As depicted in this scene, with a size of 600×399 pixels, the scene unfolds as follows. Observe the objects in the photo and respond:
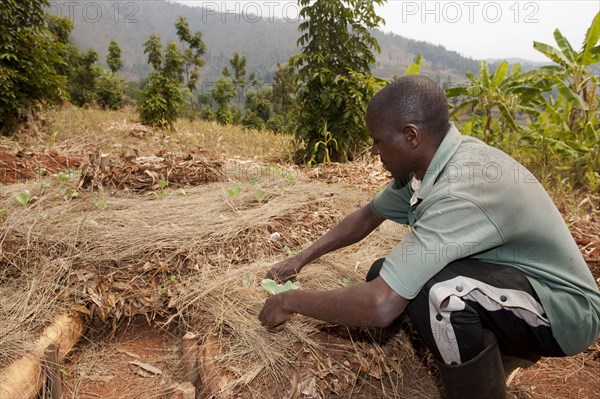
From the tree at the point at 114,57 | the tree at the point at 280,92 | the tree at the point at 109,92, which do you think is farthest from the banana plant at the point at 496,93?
the tree at the point at 114,57

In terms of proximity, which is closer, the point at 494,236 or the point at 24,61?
the point at 494,236

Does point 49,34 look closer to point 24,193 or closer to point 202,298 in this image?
point 24,193

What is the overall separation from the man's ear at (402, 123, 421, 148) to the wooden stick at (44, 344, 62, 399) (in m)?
1.66

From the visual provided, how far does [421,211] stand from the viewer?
136 cm

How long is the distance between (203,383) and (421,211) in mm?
1147

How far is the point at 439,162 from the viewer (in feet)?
4.63

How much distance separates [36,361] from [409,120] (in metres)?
1.79

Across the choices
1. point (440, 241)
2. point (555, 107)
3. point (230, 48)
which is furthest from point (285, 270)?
point (230, 48)

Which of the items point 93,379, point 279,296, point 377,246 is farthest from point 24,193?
point 377,246

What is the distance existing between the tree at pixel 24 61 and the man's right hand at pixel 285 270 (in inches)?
193

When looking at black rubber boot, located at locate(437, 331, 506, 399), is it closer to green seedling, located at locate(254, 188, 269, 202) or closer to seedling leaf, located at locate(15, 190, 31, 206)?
green seedling, located at locate(254, 188, 269, 202)

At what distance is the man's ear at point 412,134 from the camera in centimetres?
141

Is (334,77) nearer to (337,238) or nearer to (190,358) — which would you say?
(337,238)

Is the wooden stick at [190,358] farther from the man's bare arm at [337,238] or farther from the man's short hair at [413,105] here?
the man's short hair at [413,105]
